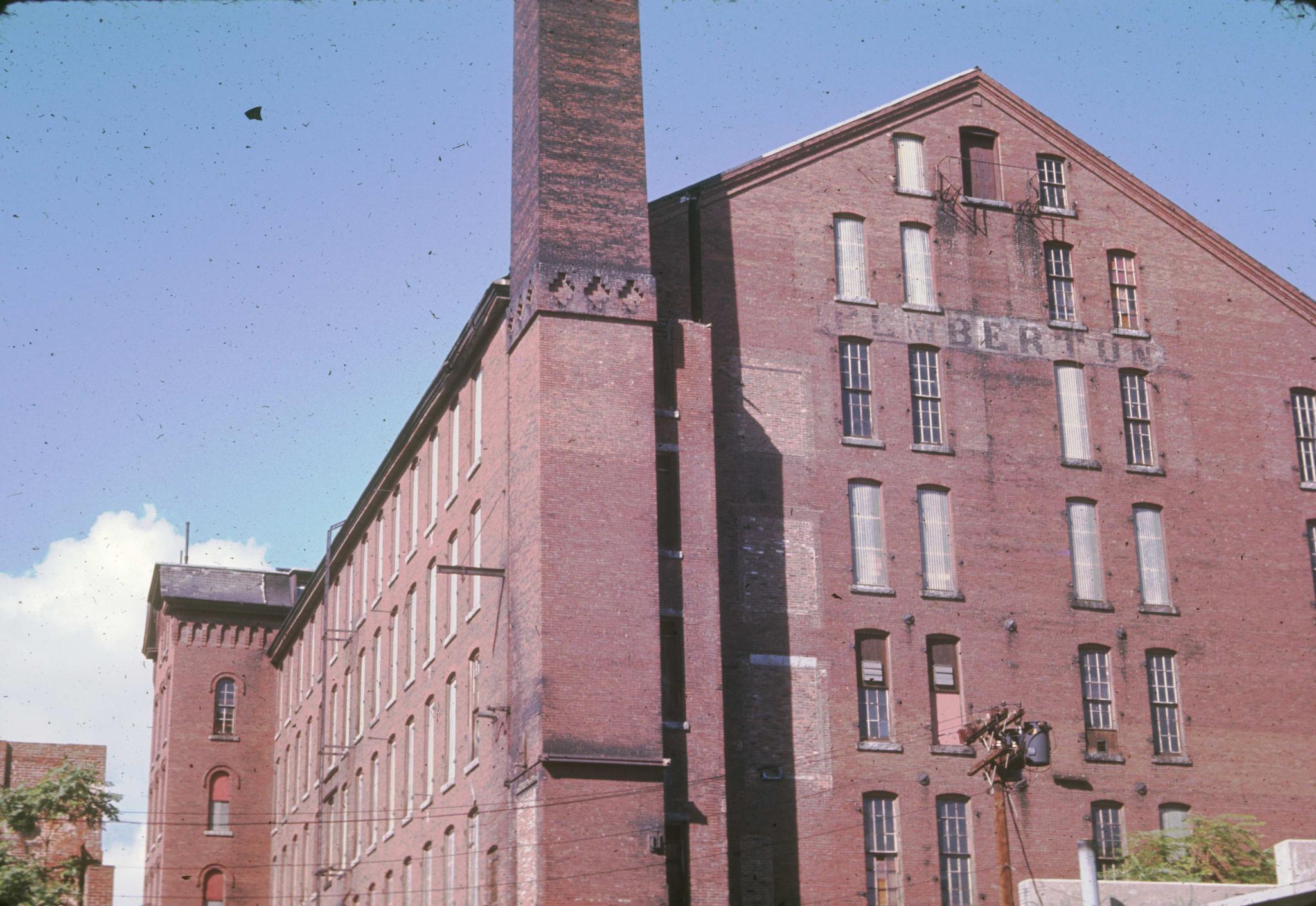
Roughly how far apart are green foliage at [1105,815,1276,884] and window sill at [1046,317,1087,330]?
1117 cm

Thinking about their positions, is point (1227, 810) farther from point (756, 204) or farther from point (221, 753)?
point (221, 753)

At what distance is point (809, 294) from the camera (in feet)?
117

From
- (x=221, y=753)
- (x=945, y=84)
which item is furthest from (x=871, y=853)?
(x=221, y=753)

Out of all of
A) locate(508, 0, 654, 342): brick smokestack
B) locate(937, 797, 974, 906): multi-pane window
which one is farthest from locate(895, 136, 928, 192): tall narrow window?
locate(937, 797, 974, 906): multi-pane window

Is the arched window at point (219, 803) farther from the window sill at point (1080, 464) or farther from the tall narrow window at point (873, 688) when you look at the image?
the window sill at point (1080, 464)

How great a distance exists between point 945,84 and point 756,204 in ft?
19.9

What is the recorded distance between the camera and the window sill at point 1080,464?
3631cm

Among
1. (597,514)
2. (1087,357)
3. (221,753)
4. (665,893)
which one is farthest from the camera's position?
(221,753)

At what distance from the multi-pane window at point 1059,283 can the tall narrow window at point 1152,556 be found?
4693mm

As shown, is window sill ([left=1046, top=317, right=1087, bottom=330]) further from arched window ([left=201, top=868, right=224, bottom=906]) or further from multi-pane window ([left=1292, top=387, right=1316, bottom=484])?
arched window ([left=201, top=868, right=224, bottom=906])

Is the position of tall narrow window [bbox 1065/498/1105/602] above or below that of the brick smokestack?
below

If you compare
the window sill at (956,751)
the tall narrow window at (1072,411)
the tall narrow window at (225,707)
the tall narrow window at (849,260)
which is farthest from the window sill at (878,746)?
the tall narrow window at (225,707)

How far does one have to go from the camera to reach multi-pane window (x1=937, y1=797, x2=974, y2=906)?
105ft

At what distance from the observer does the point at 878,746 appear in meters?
32.6
